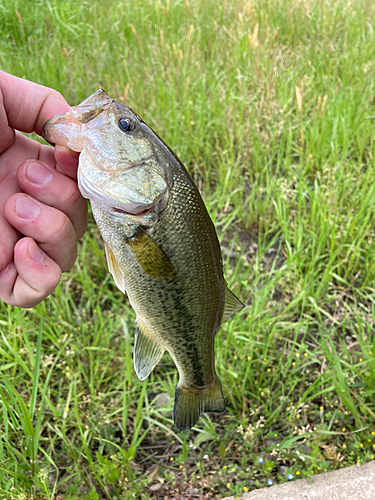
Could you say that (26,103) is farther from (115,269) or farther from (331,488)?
(331,488)

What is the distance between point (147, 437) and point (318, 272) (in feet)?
5.11

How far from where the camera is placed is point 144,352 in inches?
59.1

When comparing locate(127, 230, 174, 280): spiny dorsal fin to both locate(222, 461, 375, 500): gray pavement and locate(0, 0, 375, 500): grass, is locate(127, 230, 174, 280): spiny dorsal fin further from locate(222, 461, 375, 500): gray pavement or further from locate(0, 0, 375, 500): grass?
locate(222, 461, 375, 500): gray pavement

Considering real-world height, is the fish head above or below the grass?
above

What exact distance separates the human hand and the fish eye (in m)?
0.23

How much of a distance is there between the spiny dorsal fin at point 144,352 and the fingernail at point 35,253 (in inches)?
17.3

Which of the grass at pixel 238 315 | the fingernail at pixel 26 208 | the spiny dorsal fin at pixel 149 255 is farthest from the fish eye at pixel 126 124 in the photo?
the grass at pixel 238 315

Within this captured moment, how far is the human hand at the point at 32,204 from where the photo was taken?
151 centimetres

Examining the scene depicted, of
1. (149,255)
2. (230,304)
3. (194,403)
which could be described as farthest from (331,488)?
(149,255)

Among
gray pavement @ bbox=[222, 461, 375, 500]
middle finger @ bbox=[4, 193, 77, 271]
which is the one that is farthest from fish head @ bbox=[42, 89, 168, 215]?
gray pavement @ bbox=[222, 461, 375, 500]

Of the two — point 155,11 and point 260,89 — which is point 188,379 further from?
point 155,11

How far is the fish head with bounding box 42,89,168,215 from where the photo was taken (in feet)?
4.18

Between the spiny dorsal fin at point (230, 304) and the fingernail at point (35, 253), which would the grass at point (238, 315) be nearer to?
the fingernail at point (35, 253)

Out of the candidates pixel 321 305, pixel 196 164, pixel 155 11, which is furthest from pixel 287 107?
pixel 155 11
